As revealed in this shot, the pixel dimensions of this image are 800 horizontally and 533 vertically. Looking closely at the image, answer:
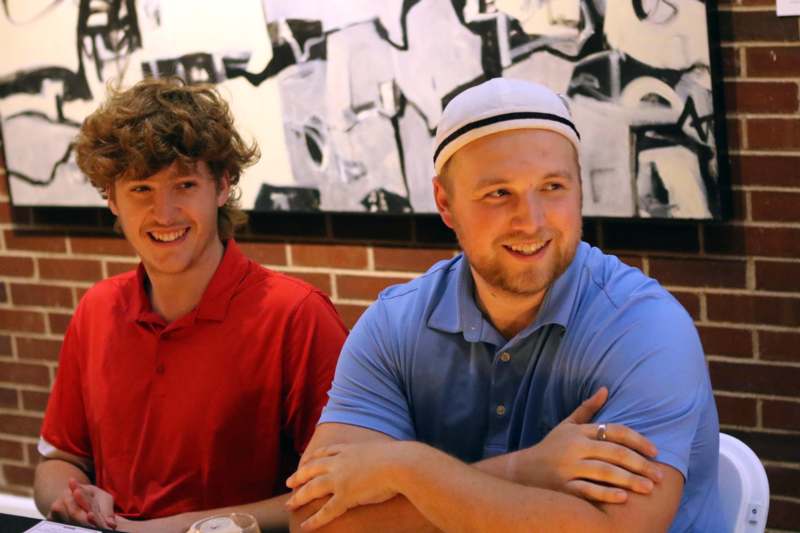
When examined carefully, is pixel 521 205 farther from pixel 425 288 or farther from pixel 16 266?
pixel 16 266

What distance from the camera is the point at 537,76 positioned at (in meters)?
2.50

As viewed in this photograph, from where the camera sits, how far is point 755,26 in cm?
233

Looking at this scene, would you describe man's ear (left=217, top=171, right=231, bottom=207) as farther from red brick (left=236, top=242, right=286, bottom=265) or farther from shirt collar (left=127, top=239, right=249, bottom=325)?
red brick (left=236, top=242, right=286, bottom=265)

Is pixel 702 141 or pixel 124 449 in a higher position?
pixel 702 141

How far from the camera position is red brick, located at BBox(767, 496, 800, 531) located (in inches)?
100

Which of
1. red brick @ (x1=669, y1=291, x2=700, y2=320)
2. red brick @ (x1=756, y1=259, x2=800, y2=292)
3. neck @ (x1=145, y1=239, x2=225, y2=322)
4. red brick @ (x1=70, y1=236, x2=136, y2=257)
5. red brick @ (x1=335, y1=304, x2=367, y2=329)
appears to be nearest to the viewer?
neck @ (x1=145, y1=239, x2=225, y2=322)

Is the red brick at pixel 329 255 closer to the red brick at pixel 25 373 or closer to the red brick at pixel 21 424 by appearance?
the red brick at pixel 25 373

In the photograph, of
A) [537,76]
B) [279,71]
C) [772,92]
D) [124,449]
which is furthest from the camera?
[279,71]

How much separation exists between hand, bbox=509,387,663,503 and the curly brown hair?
97 cm

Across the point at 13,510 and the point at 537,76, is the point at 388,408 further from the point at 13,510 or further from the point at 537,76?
the point at 537,76

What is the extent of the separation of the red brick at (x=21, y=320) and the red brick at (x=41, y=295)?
3 centimetres

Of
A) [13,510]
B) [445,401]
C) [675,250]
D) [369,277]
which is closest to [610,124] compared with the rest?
[675,250]

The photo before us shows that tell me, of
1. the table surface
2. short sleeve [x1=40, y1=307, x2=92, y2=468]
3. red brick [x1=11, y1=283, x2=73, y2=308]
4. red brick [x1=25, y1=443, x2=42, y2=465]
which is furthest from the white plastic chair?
red brick [x1=25, y1=443, x2=42, y2=465]

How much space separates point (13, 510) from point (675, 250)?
152 cm
